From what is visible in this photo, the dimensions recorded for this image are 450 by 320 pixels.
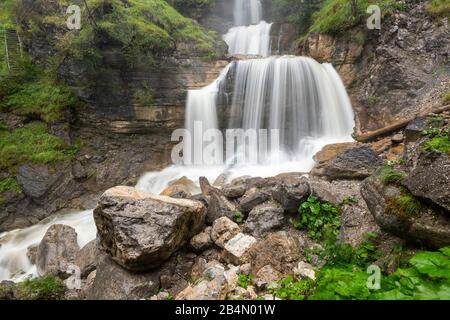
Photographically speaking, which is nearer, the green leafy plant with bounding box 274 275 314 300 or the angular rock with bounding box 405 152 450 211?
the angular rock with bounding box 405 152 450 211

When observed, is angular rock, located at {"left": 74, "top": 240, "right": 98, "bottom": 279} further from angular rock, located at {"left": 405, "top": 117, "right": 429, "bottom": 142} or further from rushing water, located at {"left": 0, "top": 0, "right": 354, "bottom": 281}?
angular rock, located at {"left": 405, "top": 117, "right": 429, "bottom": 142}

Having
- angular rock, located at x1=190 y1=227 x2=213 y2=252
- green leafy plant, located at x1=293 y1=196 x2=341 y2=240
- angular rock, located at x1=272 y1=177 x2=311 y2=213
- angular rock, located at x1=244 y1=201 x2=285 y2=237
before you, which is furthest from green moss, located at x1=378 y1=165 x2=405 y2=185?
angular rock, located at x1=190 y1=227 x2=213 y2=252

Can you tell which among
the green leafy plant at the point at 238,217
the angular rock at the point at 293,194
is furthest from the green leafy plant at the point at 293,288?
the green leafy plant at the point at 238,217

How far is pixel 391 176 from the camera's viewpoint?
4.04 meters

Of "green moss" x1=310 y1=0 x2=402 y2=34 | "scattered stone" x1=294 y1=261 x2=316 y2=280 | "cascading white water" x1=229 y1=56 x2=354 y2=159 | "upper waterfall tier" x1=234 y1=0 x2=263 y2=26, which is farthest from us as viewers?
"upper waterfall tier" x1=234 y1=0 x2=263 y2=26

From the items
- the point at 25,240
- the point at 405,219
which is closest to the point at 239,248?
the point at 405,219

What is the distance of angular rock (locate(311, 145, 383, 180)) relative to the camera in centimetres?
617

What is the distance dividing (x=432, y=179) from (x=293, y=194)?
2.28 m

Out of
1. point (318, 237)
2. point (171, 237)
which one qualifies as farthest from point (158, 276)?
point (318, 237)

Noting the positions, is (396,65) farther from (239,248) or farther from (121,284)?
(121,284)

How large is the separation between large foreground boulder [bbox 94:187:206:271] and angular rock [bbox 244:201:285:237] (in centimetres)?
109

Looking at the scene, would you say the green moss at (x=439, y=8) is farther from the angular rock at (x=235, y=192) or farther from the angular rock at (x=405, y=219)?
the angular rock at (x=235, y=192)

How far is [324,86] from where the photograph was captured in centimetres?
1126
